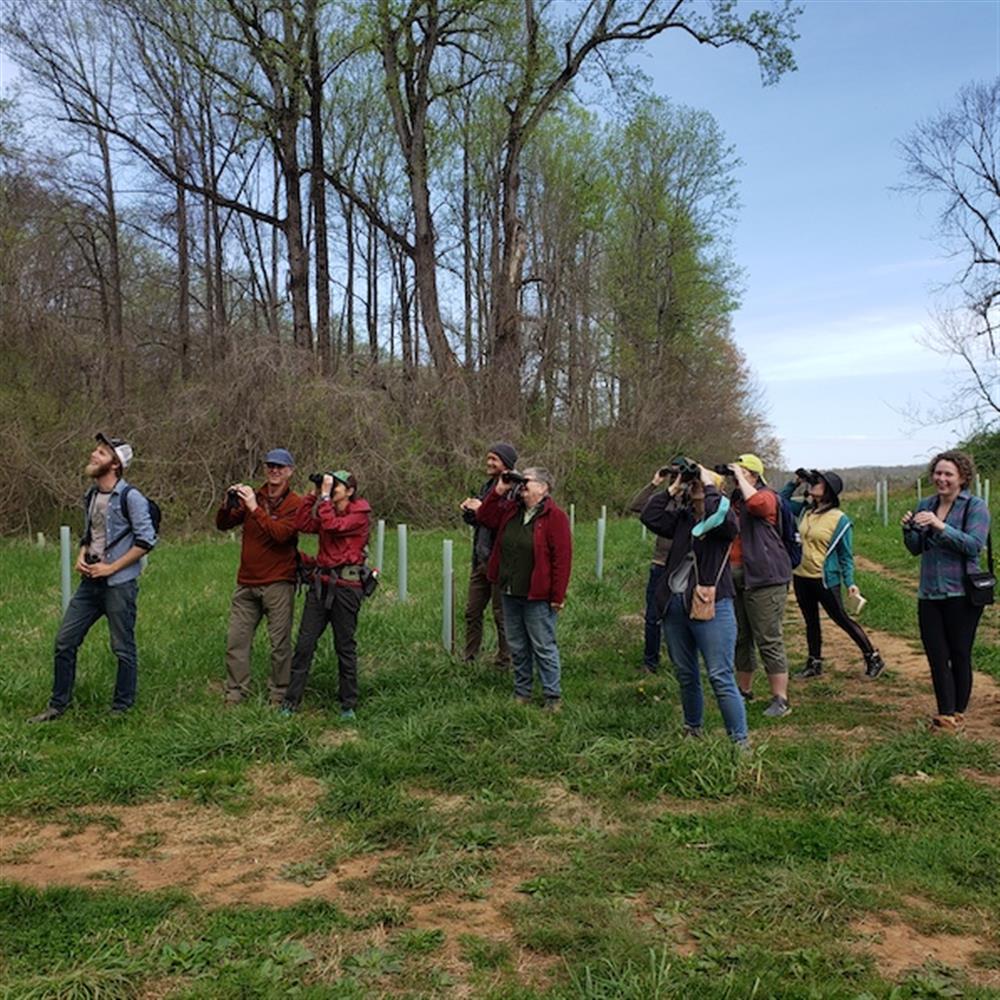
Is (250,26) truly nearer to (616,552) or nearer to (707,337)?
(616,552)

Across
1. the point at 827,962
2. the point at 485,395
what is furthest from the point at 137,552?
the point at 485,395

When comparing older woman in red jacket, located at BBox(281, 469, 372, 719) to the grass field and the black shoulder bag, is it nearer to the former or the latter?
the grass field

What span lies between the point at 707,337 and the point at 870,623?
28533 millimetres

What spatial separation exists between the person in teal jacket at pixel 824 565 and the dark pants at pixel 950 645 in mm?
1427

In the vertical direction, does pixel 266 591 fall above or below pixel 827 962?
above

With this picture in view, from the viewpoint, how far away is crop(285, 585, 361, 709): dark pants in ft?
20.8

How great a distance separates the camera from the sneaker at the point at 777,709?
20.7 feet

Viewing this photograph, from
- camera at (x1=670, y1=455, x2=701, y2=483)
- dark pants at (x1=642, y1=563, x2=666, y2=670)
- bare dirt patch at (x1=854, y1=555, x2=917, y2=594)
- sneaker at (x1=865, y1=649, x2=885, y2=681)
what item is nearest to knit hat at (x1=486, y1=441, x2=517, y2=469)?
dark pants at (x1=642, y1=563, x2=666, y2=670)

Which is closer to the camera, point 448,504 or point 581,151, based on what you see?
point 448,504

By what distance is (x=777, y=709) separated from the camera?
634cm

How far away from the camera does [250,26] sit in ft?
63.5

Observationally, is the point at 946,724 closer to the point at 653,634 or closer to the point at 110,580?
the point at 653,634

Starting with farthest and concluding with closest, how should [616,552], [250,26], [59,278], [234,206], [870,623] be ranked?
1. [234,206]
2. [250,26]
3. [59,278]
4. [616,552]
5. [870,623]

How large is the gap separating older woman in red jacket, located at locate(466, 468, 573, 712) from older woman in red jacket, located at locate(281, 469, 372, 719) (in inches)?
40.9
